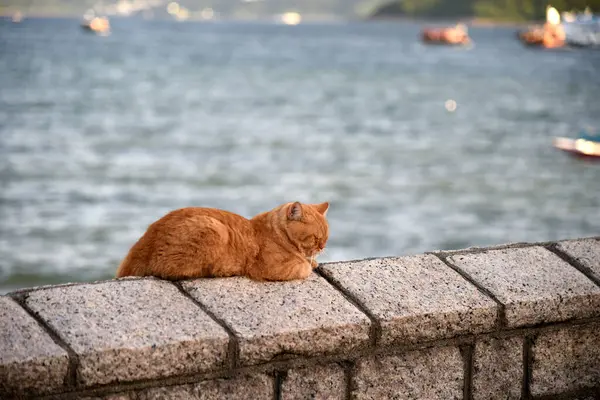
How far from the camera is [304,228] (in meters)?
3.51

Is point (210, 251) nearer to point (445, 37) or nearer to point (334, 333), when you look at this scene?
point (334, 333)

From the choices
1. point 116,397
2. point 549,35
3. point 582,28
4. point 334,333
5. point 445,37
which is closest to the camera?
point 116,397

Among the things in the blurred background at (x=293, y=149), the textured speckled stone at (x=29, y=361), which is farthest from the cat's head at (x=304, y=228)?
the blurred background at (x=293, y=149)

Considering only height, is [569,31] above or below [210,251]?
below

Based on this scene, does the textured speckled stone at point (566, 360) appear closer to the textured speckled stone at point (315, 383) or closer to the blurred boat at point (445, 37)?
the textured speckled stone at point (315, 383)

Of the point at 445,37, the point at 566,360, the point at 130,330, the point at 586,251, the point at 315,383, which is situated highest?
the point at 130,330

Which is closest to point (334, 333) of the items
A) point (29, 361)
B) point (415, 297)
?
point (415, 297)

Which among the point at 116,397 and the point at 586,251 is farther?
the point at 586,251

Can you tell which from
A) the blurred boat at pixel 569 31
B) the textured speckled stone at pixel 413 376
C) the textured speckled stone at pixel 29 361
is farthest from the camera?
the blurred boat at pixel 569 31

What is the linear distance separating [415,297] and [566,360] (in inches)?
24.9

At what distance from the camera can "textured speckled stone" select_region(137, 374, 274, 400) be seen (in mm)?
2562

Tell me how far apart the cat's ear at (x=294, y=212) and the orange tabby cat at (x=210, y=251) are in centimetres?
11

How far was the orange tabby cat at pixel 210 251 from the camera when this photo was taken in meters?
3.07

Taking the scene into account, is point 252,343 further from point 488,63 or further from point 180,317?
point 488,63
